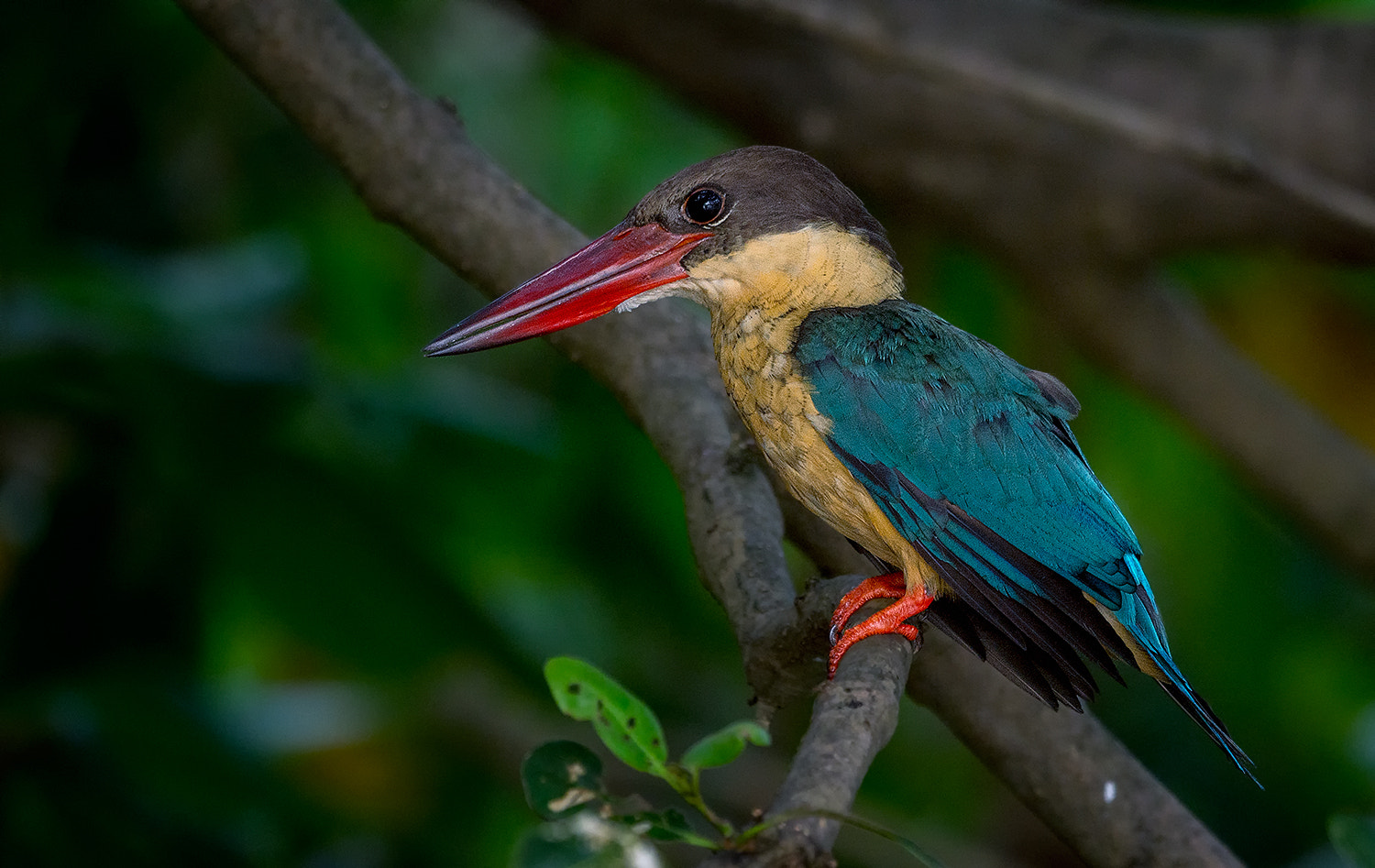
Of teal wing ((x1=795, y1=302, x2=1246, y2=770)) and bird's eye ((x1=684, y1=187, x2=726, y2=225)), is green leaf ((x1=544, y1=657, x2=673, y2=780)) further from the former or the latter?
bird's eye ((x1=684, y1=187, x2=726, y2=225))

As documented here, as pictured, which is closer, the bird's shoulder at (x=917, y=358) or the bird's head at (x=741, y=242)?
the bird's shoulder at (x=917, y=358)

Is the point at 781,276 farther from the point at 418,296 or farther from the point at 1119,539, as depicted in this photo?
the point at 418,296

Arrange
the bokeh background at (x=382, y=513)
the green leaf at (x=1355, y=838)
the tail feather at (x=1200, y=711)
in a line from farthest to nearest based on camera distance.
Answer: the bokeh background at (x=382, y=513)
the tail feather at (x=1200, y=711)
the green leaf at (x=1355, y=838)

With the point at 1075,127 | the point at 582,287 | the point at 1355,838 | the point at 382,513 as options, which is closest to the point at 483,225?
the point at 582,287

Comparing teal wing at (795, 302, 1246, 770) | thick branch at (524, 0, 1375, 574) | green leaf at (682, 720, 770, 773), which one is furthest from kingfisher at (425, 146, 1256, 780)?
thick branch at (524, 0, 1375, 574)

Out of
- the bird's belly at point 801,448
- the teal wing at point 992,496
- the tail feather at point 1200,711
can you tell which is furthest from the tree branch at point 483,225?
the tail feather at point 1200,711

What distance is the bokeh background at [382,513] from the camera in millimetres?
3100

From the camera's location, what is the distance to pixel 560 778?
1.48 metres

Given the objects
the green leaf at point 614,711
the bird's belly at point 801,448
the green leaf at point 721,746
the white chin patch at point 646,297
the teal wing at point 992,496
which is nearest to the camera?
the green leaf at point 721,746

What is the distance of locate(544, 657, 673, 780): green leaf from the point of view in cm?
141

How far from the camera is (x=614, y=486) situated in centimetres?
389

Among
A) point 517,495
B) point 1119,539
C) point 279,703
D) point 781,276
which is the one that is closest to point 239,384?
point 517,495

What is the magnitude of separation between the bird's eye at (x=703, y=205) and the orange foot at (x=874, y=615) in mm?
671

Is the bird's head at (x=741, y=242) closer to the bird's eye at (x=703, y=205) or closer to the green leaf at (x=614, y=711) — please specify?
the bird's eye at (x=703, y=205)
